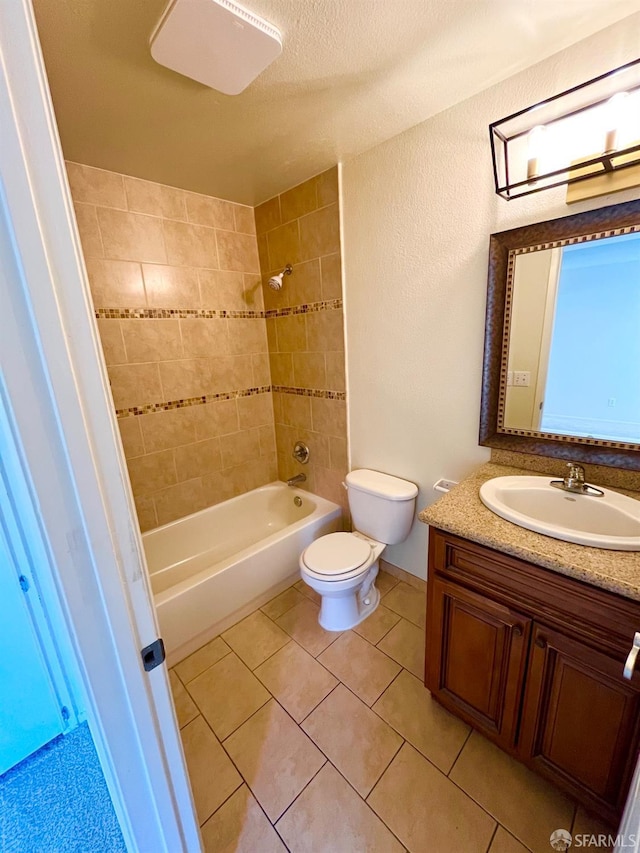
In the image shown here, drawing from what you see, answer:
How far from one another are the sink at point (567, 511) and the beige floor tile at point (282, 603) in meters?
1.33

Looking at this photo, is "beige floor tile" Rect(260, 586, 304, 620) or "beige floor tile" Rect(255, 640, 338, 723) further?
"beige floor tile" Rect(260, 586, 304, 620)

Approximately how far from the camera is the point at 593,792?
3.32 ft

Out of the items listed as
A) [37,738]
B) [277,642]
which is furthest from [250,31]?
[37,738]

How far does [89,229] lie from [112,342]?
1.83 ft

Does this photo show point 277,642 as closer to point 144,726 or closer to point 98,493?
point 144,726

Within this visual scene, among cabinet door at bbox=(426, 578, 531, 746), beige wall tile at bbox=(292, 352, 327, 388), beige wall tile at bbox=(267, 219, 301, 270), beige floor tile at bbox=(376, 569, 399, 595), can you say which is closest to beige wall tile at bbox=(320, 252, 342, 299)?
beige wall tile at bbox=(267, 219, 301, 270)

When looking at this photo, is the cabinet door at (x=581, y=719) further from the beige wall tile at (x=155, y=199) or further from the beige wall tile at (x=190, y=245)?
the beige wall tile at (x=155, y=199)

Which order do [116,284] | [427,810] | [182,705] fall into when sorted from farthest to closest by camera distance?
[116,284] → [182,705] → [427,810]

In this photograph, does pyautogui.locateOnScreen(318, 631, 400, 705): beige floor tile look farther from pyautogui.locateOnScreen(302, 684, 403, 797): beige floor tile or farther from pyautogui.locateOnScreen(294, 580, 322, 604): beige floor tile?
pyautogui.locateOnScreen(294, 580, 322, 604): beige floor tile

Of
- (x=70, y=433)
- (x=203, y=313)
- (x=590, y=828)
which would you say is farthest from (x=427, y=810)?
(x=203, y=313)

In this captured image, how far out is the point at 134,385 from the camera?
6.61 feet

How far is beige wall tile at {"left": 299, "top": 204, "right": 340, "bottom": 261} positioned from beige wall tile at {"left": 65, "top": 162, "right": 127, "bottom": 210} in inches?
38.4

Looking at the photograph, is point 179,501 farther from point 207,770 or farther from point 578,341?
point 578,341

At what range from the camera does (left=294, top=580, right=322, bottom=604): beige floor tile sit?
2053 mm
